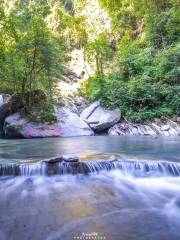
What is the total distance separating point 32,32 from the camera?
13.8 meters

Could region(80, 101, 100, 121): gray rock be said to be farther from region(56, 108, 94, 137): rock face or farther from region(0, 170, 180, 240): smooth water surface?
region(0, 170, 180, 240): smooth water surface

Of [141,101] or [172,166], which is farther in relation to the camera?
[141,101]

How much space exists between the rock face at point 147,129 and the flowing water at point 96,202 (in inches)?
305

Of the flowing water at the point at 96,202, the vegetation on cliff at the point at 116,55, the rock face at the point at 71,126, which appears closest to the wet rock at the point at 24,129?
the rock face at the point at 71,126

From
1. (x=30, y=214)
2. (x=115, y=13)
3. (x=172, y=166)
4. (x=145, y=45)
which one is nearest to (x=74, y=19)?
(x=115, y=13)

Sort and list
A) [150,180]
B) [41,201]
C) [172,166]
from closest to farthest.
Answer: [41,201]
[150,180]
[172,166]

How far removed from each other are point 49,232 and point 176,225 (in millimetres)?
1655

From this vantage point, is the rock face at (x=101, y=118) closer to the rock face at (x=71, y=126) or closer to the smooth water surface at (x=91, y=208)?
the rock face at (x=71, y=126)

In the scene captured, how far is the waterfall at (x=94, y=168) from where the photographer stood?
19.3 ft

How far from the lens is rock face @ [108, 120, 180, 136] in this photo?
1444 cm

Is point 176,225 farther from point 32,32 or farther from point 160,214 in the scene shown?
point 32,32

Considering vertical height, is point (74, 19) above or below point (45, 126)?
above

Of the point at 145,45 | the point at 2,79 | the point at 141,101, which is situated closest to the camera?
the point at 2,79

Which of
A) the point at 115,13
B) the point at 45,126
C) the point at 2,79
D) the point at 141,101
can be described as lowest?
the point at 45,126
